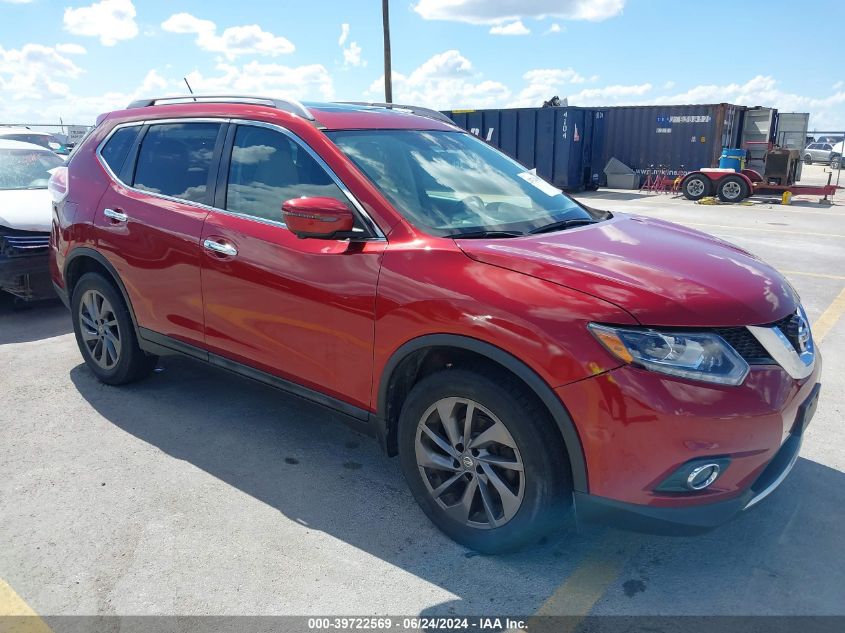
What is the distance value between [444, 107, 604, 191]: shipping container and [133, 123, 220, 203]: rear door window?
1654 cm

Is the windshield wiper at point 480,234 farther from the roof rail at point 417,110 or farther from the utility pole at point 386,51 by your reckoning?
the utility pole at point 386,51

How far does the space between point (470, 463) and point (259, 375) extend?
4.45 ft

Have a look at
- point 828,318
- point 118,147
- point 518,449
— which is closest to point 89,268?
point 118,147

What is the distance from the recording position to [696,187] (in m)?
18.9

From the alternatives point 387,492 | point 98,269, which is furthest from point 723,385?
point 98,269

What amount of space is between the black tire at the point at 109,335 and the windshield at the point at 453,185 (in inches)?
81.0

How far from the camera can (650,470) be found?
2336 mm

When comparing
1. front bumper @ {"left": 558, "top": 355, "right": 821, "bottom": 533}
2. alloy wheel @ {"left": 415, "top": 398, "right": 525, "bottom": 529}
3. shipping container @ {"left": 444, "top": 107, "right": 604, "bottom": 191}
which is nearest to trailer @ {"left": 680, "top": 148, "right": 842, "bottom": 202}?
shipping container @ {"left": 444, "top": 107, "right": 604, "bottom": 191}

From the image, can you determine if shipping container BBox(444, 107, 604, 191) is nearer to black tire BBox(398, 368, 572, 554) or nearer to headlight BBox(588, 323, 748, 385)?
black tire BBox(398, 368, 572, 554)

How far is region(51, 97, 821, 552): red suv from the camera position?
2.35m

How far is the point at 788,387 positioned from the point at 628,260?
75cm

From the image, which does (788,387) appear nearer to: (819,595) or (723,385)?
(723,385)

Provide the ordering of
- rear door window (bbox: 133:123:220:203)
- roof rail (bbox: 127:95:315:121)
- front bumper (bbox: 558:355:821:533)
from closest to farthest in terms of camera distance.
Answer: front bumper (bbox: 558:355:821:533), roof rail (bbox: 127:95:315:121), rear door window (bbox: 133:123:220:203)

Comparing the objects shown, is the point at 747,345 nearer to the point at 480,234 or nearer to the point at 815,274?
the point at 480,234
